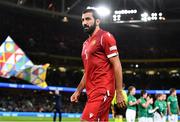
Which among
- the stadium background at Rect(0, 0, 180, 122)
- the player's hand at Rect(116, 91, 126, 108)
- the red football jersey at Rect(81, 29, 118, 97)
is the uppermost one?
the red football jersey at Rect(81, 29, 118, 97)

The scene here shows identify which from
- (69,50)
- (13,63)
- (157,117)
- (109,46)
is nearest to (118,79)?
(109,46)

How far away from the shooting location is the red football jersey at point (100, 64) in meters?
5.13

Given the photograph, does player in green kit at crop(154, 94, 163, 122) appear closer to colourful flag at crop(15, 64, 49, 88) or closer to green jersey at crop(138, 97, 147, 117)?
green jersey at crop(138, 97, 147, 117)

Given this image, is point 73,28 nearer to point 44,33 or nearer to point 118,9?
point 44,33

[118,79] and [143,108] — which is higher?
[118,79]

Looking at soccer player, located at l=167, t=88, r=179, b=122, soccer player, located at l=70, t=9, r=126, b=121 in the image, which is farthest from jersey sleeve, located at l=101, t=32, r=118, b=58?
soccer player, located at l=167, t=88, r=179, b=122

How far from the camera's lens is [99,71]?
523 centimetres

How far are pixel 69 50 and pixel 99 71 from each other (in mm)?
41217

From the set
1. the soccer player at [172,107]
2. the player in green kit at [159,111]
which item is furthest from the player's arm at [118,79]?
the soccer player at [172,107]

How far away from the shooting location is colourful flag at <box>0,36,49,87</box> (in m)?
20.0

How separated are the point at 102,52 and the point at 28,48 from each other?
38267 mm

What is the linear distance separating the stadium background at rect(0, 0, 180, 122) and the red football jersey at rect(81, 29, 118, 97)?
3182 centimetres

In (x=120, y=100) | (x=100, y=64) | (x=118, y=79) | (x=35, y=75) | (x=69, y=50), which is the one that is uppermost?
(x=100, y=64)

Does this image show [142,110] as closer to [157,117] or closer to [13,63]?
[157,117]
